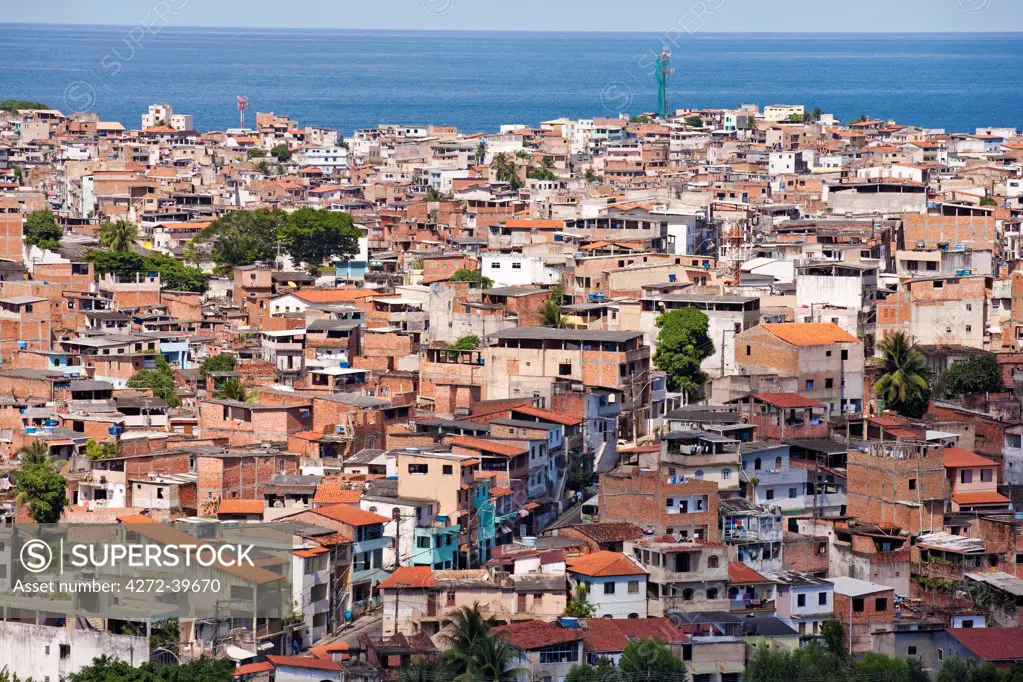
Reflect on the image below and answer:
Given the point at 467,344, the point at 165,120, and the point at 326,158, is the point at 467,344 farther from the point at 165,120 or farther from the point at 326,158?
the point at 165,120

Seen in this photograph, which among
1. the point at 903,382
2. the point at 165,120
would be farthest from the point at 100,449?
the point at 165,120

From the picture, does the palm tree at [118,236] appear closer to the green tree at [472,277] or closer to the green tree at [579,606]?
the green tree at [472,277]

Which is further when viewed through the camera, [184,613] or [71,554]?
[71,554]

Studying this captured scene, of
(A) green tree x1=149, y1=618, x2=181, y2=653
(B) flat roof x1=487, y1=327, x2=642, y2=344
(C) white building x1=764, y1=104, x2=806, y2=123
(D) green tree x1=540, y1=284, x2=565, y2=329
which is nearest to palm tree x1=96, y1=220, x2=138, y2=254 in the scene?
(D) green tree x1=540, y1=284, x2=565, y2=329

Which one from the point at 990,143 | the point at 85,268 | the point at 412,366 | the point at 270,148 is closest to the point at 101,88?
the point at 270,148

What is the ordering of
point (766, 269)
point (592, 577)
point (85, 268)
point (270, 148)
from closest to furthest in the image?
point (592, 577) < point (766, 269) < point (85, 268) < point (270, 148)

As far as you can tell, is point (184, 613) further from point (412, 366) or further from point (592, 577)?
point (412, 366)

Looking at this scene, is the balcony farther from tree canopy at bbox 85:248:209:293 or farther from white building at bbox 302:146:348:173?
white building at bbox 302:146:348:173
